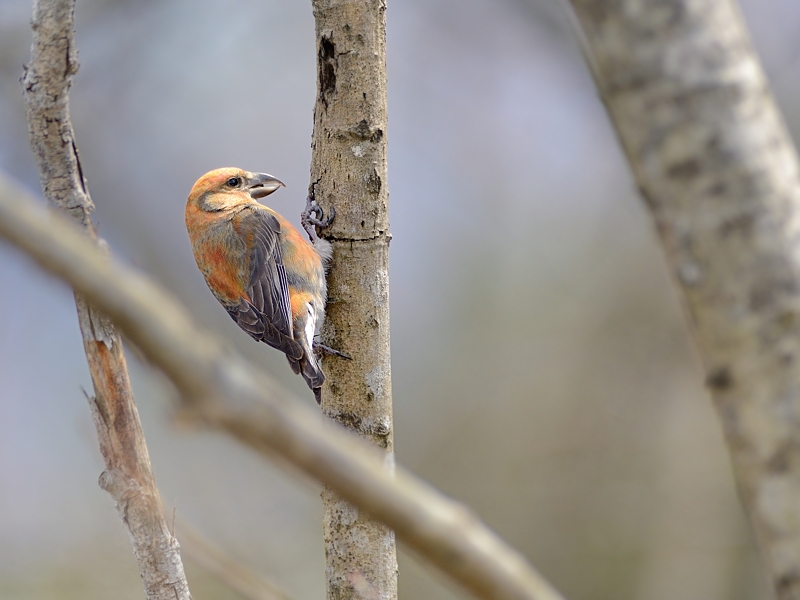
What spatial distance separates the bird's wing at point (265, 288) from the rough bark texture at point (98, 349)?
1.46 m

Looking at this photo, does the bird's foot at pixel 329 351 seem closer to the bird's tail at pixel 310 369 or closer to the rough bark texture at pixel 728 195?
the bird's tail at pixel 310 369

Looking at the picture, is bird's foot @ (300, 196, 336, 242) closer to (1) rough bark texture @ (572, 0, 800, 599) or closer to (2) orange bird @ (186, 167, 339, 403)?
(2) orange bird @ (186, 167, 339, 403)

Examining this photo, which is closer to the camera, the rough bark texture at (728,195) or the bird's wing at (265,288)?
the rough bark texture at (728,195)

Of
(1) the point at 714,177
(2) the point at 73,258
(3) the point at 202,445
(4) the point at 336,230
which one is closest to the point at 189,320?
(2) the point at 73,258

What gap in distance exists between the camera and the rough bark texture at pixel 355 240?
2.06 m

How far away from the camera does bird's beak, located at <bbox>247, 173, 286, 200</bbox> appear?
3.93 m

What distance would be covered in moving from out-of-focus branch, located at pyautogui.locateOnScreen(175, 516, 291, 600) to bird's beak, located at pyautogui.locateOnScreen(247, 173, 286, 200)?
282 centimetres

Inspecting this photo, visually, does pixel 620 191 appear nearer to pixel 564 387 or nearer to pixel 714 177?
pixel 564 387

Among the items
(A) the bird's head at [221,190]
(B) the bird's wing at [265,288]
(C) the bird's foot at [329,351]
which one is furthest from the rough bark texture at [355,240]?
(A) the bird's head at [221,190]

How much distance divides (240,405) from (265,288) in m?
2.99

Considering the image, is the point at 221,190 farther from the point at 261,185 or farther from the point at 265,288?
the point at 265,288

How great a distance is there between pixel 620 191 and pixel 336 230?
407cm

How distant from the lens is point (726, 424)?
0.66m

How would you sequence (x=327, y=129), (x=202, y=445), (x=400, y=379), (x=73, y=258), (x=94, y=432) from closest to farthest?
(x=73, y=258) < (x=94, y=432) < (x=327, y=129) < (x=202, y=445) < (x=400, y=379)
